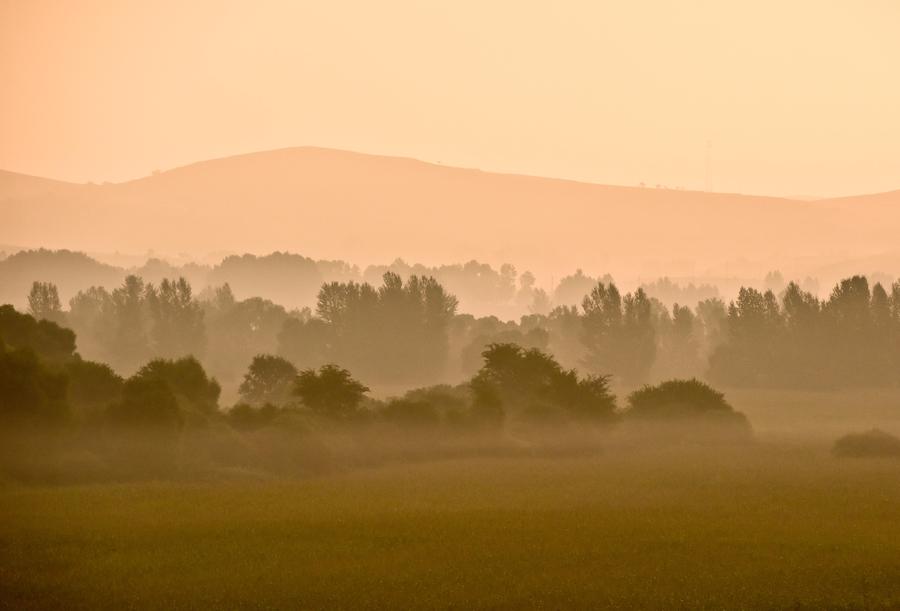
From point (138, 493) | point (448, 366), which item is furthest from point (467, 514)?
point (448, 366)

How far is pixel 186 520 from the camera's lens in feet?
244

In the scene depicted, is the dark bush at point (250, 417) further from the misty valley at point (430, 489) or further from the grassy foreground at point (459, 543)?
the grassy foreground at point (459, 543)

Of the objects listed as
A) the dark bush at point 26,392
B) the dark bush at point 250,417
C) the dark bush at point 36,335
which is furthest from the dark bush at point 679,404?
the dark bush at point 26,392

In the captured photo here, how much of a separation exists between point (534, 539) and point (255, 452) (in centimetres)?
3986

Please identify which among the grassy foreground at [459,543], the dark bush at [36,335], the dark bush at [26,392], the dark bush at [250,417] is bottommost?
the grassy foreground at [459,543]

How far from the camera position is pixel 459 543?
6738 cm

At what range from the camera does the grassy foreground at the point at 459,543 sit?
2165 inches

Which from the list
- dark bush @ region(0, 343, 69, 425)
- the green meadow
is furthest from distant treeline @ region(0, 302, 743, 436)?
the green meadow

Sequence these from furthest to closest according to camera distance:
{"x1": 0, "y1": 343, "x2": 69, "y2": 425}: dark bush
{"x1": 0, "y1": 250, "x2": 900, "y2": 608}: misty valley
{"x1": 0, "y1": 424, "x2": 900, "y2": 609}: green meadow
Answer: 1. {"x1": 0, "y1": 343, "x2": 69, "y2": 425}: dark bush
2. {"x1": 0, "y1": 250, "x2": 900, "y2": 608}: misty valley
3. {"x1": 0, "y1": 424, "x2": 900, "y2": 609}: green meadow

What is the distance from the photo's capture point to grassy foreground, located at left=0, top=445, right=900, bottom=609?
180 feet

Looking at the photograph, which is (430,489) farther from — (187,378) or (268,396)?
(268,396)

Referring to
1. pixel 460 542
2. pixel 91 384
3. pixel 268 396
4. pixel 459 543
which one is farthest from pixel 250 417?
pixel 459 543

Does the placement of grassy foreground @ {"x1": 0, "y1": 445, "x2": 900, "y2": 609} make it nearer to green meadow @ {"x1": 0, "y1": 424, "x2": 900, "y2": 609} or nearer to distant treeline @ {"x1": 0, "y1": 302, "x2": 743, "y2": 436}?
green meadow @ {"x1": 0, "y1": 424, "x2": 900, "y2": 609}

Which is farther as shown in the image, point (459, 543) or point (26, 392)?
point (26, 392)
